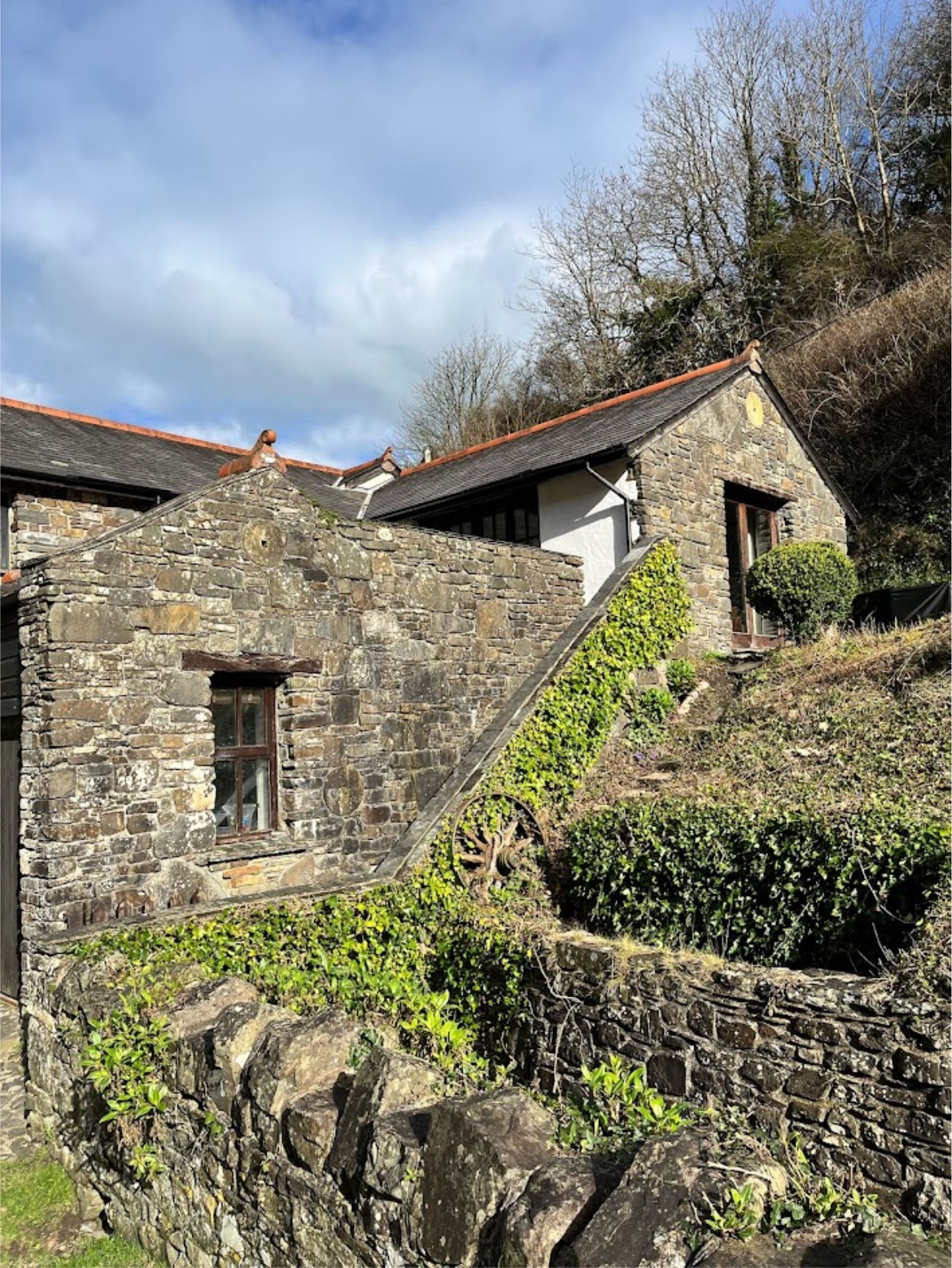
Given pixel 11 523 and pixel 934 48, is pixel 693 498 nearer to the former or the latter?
pixel 11 523

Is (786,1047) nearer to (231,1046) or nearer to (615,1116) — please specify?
(615,1116)

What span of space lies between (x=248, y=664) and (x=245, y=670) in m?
0.07

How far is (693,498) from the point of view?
553 inches

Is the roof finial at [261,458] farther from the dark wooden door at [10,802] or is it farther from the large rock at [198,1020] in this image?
the large rock at [198,1020]

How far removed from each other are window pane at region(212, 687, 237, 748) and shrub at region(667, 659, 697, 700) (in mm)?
6370

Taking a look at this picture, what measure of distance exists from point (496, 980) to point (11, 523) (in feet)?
29.4

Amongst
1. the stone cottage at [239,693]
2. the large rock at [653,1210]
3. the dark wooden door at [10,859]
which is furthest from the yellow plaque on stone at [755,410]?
the large rock at [653,1210]

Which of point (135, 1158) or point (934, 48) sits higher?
point (934, 48)

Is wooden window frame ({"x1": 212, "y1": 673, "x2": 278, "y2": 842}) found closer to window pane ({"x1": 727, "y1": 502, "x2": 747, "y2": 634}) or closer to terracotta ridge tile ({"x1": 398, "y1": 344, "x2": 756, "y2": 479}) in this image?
window pane ({"x1": 727, "y1": 502, "x2": 747, "y2": 634})

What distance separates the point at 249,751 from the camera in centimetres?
920

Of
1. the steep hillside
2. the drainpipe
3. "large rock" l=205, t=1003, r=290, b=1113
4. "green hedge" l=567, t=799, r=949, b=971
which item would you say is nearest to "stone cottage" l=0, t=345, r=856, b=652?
the drainpipe

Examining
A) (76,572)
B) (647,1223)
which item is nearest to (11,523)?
(76,572)

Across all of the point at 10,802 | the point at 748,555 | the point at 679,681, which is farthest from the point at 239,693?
the point at 748,555

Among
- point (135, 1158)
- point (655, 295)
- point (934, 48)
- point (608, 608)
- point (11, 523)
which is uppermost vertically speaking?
point (934, 48)
